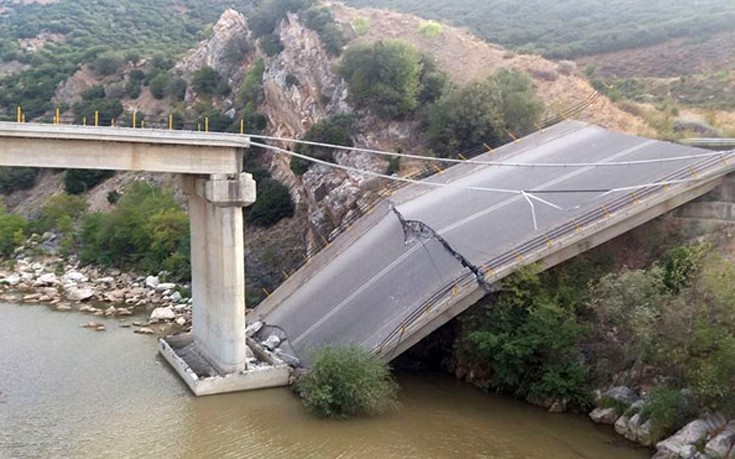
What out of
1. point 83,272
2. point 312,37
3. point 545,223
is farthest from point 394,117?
point 83,272

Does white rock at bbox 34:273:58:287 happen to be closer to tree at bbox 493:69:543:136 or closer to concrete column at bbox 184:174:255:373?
concrete column at bbox 184:174:255:373

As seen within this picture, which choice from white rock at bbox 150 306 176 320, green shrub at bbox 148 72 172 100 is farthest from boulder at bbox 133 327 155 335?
green shrub at bbox 148 72 172 100

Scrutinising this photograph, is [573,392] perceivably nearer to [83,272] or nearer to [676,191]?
[676,191]

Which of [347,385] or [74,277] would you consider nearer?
[347,385]

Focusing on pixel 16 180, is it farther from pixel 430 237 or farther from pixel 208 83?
pixel 430 237

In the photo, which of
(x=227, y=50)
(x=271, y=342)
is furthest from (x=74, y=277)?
(x=227, y=50)

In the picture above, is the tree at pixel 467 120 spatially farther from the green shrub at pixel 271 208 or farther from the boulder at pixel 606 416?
the boulder at pixel 606 416
